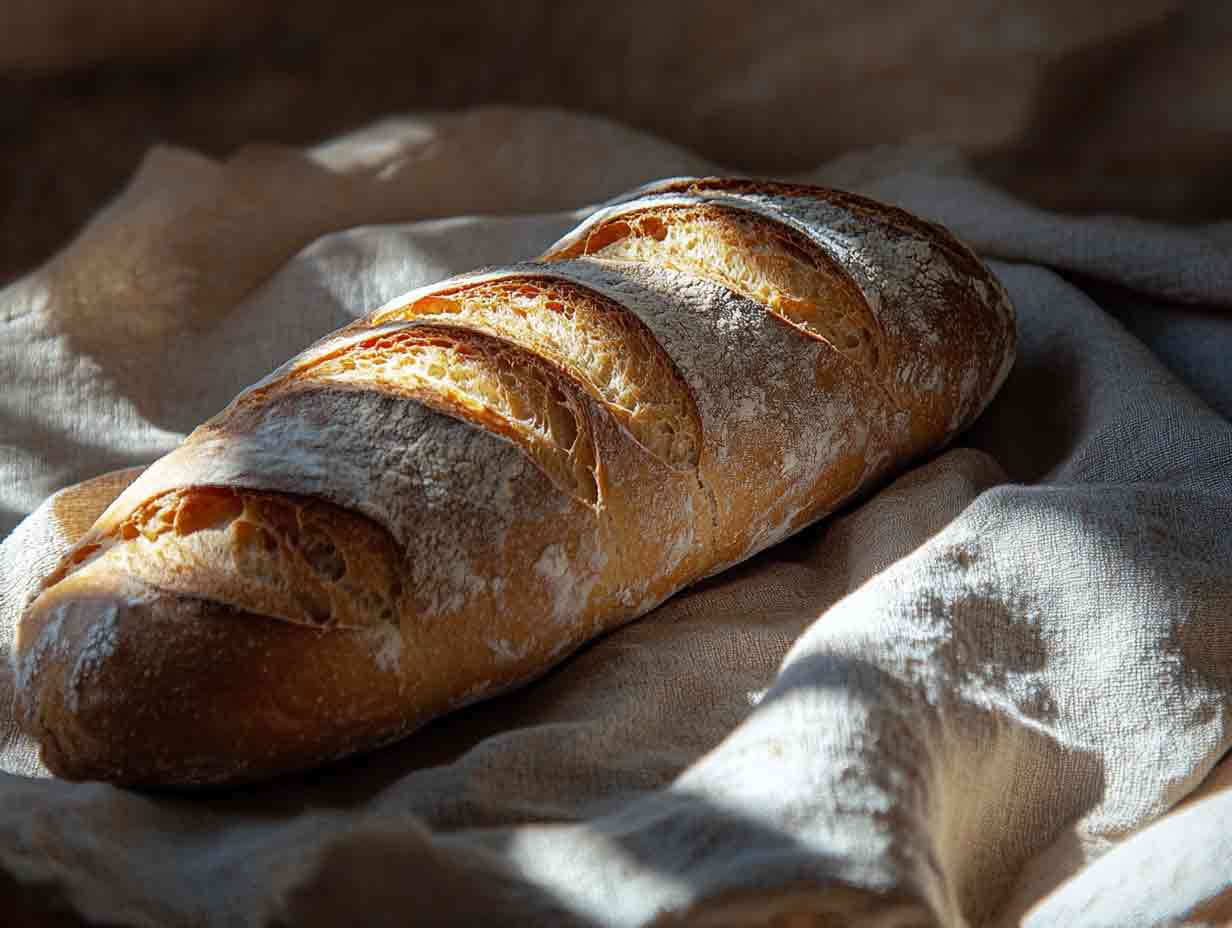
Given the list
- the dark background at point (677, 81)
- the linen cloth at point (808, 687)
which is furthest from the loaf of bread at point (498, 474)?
the dark background at point (677, 81)

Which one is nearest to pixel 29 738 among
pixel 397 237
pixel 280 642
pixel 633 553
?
pixel 280 642

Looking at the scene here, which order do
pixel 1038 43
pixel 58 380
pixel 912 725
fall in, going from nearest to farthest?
pixel 912 725, pixel 58 380, pixel 1038 43

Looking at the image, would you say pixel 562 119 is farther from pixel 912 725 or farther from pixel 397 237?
pixel 912 725

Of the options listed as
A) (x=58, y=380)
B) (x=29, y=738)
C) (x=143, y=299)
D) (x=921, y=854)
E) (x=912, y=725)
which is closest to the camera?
(x=921, y=854)

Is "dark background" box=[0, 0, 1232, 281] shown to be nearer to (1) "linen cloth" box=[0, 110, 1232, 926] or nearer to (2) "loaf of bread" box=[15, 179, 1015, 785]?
(1) "linen cloth" box=[0, 110, 1232, 926]

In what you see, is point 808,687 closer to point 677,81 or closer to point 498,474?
point 498,474

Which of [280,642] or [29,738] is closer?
[280,642]

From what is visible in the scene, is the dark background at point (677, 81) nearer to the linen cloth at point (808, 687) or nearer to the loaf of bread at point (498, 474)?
the linen cloth at point (808, 687)
